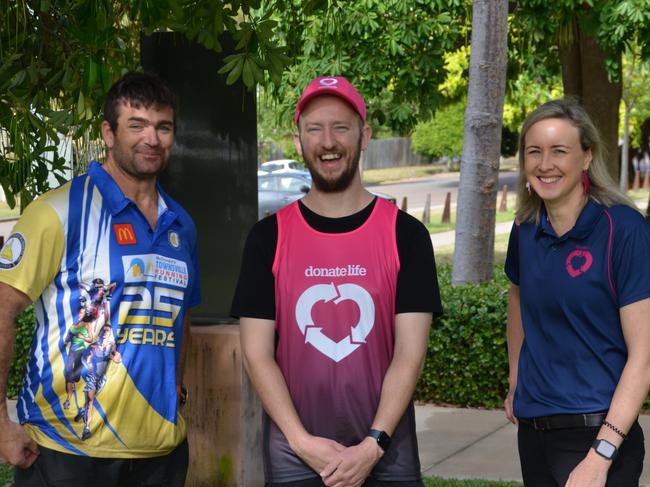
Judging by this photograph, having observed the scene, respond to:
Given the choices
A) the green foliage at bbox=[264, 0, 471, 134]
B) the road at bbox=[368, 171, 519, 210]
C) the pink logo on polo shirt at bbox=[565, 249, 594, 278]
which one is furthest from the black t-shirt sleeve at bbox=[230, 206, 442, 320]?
the road at bbox=[368, 171, 519, 210]

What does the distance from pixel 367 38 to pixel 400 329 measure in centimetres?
883

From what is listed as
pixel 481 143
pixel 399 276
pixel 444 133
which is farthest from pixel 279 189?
pixel 444 133

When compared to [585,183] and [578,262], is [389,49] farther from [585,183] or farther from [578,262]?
[578,262]

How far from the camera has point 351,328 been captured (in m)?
3.18

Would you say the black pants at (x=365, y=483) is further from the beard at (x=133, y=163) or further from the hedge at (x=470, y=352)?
the hedge at (x=470, y=352)

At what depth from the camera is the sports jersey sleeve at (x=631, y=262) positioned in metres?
3.17

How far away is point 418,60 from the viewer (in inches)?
464

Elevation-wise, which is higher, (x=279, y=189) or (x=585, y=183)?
(x=585, y=183)

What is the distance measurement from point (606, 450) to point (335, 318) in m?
0.90

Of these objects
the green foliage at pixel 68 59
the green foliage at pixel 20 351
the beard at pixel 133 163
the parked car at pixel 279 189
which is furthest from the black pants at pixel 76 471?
the parked car at pixel 279 189

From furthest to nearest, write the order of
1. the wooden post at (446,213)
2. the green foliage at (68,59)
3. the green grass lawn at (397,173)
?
the green grass lawn at (397,173) < the wooden post at (446,213) < the green foliage at (68,59)

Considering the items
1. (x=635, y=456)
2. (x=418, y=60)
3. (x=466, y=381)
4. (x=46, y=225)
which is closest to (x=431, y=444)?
(x=466, y=381)

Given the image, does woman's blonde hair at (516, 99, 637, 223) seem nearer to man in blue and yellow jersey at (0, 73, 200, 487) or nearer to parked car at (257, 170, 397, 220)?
man in blue and yellow jersey at (0, 73, 200, 487)

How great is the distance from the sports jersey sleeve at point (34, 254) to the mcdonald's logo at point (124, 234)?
0.18 metres
